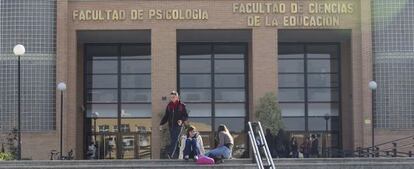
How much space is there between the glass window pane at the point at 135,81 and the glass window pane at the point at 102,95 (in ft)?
1.99

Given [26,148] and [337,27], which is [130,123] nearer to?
[26,148]

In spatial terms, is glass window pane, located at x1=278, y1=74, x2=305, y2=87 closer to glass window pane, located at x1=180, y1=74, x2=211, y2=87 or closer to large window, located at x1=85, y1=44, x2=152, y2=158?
glass window pane, located at x1=180, y1=74, x2=211, y2=87

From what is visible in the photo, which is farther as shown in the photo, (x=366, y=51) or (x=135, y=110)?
(x=135, y=110)

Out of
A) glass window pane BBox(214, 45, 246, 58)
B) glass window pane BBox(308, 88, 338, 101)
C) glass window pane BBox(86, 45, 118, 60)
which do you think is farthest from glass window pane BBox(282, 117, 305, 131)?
glass window pane BBox(86, 45, 118, 60)

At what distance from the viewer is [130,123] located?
3550 centimetres

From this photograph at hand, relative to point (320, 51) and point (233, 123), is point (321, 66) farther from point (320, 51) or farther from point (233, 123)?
point (233, 123)

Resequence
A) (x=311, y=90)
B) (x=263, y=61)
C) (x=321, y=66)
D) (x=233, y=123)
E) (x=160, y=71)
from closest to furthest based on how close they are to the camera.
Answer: (x=160, y=71) → (x=263, y=61) → (x=233, y=123) → (x=311, y=90) → (x=321, y=66)

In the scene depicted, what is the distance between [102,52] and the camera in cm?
3638

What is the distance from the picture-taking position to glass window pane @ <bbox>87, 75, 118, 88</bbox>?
1421 inches

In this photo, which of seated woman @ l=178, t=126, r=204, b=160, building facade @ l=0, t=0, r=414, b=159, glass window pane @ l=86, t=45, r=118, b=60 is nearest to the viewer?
seated woman @ l=178, t=126, r=204, b=160

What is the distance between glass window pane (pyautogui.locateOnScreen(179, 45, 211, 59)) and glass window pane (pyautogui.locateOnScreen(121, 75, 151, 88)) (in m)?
1.95

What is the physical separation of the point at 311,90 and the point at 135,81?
26.7ft

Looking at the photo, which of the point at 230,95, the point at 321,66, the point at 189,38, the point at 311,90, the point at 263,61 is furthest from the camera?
the point at 321,66

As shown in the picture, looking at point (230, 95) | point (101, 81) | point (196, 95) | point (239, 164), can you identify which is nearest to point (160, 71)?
point (196, 95)
